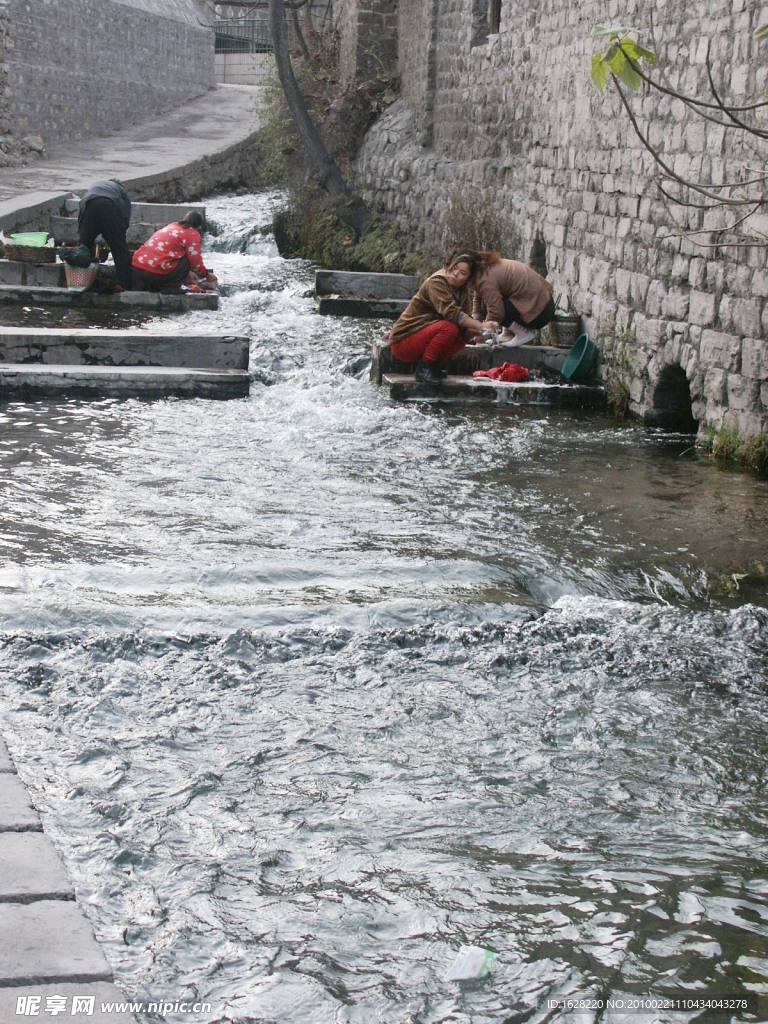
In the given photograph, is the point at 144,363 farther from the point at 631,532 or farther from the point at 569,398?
the point at 631,532

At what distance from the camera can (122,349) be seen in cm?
901

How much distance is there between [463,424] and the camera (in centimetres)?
825

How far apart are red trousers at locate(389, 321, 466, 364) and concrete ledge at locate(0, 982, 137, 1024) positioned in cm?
713

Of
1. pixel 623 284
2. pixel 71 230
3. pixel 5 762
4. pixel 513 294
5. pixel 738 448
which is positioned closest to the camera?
pixel 5 762

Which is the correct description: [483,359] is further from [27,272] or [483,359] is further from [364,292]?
[27,272]

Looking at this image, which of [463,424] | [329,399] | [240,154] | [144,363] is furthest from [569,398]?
[240,154]

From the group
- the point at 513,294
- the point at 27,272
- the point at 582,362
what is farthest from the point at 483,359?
the point at 27,272

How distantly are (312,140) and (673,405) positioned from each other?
33.5 ft

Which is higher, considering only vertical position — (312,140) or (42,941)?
(312,140)

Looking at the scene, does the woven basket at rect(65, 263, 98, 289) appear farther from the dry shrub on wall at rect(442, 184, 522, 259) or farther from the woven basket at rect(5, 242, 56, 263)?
the dry shrub on wall at rect(442, 184, 522, 259)

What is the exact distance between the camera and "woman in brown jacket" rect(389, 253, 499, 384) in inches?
357

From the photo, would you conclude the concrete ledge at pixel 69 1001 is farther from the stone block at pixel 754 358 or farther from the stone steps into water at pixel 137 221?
the stone steps into water at pixel 137 221

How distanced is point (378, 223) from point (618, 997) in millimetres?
14600

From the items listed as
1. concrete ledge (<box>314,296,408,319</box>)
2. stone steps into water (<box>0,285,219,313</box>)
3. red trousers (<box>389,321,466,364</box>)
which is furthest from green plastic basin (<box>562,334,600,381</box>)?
stone steps into water (<box>0,285,219,313</box>)
